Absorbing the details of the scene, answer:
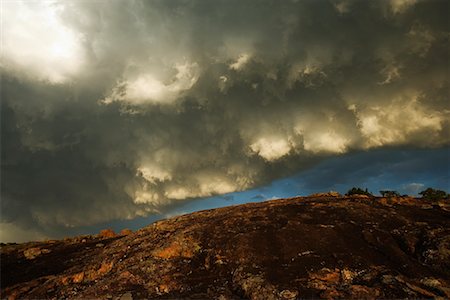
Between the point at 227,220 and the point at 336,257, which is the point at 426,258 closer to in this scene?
the point at 336,257

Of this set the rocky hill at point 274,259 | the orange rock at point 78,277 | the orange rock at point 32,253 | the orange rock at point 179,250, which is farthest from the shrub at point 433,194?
the orange rock at point 32,253

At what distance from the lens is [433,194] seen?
36.8 m

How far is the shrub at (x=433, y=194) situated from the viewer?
114 feet

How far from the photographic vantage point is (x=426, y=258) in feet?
67.2

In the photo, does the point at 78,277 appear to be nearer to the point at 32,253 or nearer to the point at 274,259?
the point at 274,259

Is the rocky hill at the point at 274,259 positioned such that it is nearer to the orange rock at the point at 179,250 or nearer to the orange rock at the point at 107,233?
the orange rock at the point at 179,250

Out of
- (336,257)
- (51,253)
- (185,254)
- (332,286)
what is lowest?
(332,286)

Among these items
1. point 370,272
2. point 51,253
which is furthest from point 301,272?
point 51,253

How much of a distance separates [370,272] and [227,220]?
13.3 meters

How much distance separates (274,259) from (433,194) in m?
25.0

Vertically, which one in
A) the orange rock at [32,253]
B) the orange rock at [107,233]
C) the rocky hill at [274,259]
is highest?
the orange rock at [107,233]

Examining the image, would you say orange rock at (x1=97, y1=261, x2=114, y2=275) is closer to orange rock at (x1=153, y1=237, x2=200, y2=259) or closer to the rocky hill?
the rocky hill

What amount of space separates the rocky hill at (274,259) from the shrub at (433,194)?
324cm

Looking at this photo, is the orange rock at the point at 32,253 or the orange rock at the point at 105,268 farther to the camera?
the orange rock at the point at 32,253
